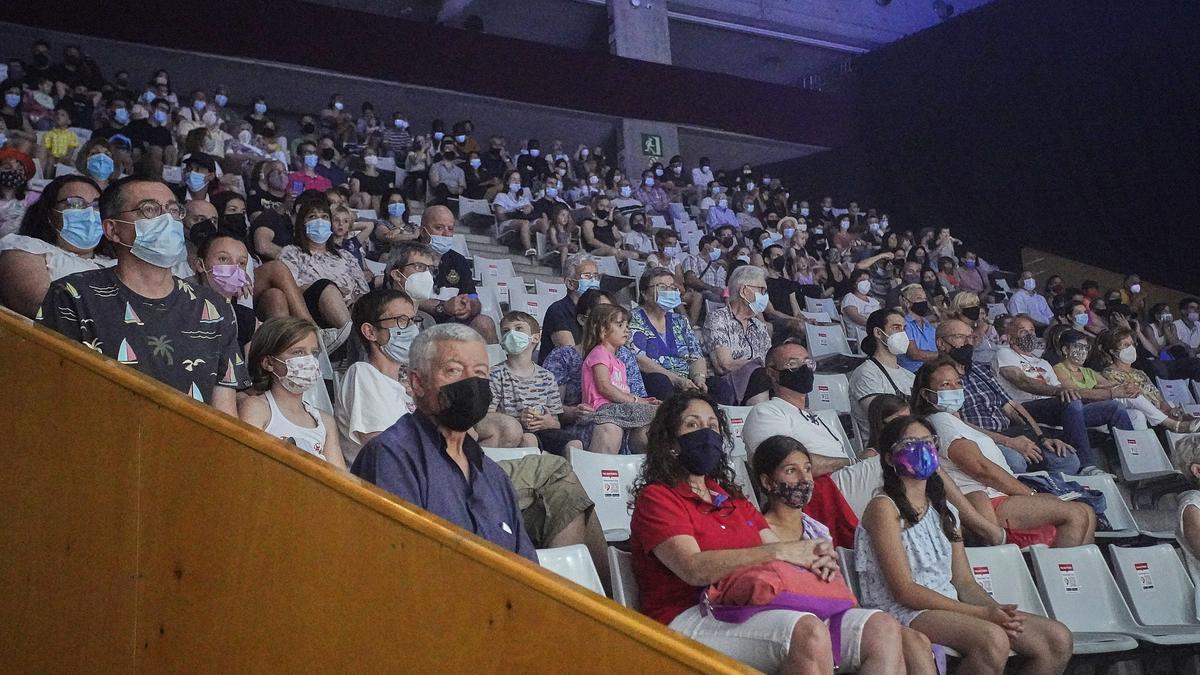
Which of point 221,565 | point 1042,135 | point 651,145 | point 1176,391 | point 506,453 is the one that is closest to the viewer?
point 221,565

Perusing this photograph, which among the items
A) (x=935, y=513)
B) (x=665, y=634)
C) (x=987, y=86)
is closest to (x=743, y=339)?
(x=935, y=513)

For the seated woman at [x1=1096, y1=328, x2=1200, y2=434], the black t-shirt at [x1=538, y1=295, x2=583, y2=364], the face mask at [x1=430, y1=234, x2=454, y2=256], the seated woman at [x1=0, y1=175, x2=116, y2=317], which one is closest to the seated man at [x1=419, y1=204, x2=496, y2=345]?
the face mask at [x1=430, y1=234, x2=454, y2=256]

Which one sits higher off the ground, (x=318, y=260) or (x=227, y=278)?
(x=318, y=260)

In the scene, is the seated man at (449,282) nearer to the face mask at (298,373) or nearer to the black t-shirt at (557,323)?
the black t-shirt at (557,323)

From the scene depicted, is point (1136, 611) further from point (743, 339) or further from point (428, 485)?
point (428, 485)

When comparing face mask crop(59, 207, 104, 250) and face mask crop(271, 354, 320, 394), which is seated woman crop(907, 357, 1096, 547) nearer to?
face mask crop(271, 354, 320, 394)

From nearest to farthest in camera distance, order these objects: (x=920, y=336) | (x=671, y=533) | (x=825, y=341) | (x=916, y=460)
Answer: (x=671, y=533) < (x=916, y=460) < (x=920, y=336) < (x=825, y=341)

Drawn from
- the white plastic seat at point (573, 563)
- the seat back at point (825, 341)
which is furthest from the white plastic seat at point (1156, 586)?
the seat back at point (825, 341)

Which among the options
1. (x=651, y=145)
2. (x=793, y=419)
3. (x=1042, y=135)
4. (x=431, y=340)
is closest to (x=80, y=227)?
(x=431, y=340)

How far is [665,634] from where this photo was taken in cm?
105

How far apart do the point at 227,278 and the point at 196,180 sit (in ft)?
7.70

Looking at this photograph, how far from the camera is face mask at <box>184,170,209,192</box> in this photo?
5.61 meters

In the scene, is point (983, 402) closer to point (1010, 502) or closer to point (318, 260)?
point (1010, 502)

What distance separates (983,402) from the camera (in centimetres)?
483
